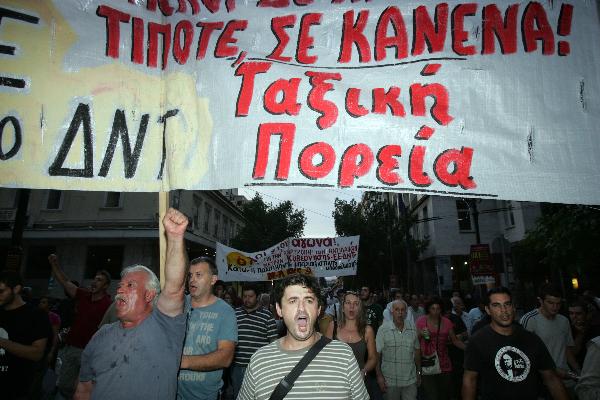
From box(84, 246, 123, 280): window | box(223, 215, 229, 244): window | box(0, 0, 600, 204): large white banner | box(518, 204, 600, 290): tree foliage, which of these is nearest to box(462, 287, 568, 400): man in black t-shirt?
box(0, 0, 600, 204): large white banner

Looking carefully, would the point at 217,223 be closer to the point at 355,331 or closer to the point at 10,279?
the point at 355,331

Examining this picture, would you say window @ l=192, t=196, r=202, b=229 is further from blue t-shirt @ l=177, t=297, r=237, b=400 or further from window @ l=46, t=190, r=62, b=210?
blue t-shirt @ l=177, t=297, r=237, b=400

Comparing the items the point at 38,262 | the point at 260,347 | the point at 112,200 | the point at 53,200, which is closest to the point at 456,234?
the point at 112,200

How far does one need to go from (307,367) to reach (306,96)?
1.67 meters

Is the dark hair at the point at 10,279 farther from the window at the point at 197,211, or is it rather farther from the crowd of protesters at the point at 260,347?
the window at the point at 197,211

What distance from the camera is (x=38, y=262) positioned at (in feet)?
75.2

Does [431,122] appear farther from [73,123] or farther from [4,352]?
[4,352]

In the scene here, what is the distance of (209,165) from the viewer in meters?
2.39

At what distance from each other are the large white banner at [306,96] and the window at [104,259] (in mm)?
22298

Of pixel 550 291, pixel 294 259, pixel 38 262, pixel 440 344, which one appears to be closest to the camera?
pixel 550 291

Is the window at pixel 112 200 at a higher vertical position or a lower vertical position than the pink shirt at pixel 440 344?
higher

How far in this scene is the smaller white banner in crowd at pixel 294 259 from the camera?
42.0ft

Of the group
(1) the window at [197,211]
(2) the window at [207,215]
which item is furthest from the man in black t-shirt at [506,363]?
(2) the window at [207,215]

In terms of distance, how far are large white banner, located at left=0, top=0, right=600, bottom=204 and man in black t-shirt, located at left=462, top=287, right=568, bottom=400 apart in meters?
2.21
